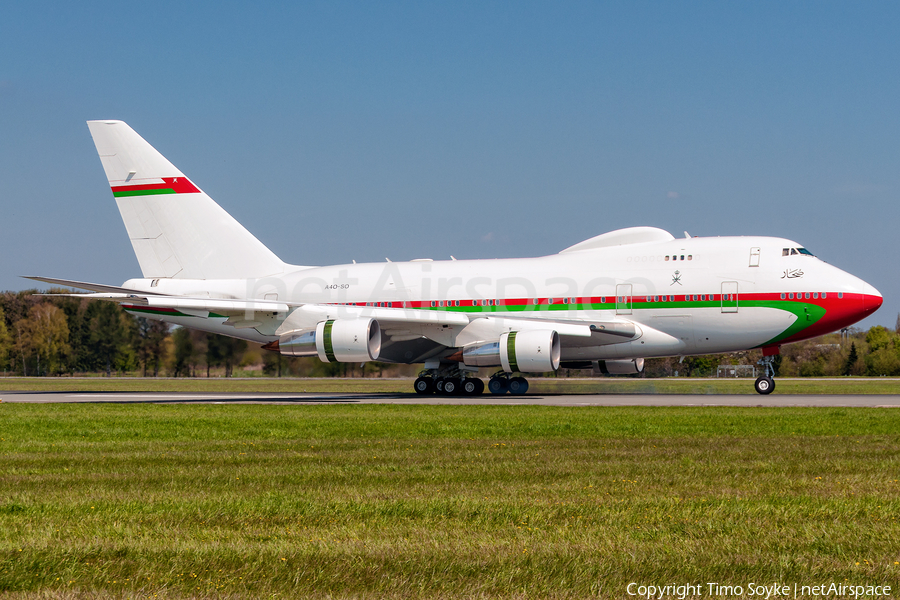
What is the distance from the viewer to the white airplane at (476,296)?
27.0 m

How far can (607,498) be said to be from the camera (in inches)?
301

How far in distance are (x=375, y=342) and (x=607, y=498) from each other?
21.1 m

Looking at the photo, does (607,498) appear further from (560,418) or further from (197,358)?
(197,358)

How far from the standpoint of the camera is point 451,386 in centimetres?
3059

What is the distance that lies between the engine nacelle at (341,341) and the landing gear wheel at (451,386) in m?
3.43

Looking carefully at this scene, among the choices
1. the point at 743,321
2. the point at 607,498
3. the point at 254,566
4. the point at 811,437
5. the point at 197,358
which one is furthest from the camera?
the point at 197,358

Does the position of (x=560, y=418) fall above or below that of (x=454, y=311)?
below

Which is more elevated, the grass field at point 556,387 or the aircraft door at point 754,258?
the aircraft door at point 754,258

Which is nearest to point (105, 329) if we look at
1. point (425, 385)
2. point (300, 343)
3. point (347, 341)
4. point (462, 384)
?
point (300, 343)

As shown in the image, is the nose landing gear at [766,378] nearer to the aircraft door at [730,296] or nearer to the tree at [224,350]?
the aircraft door at [730,296]

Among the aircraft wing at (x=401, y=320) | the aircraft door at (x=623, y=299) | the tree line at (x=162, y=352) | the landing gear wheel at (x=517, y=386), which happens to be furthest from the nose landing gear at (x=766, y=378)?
the tree line at (x=162, y=352)

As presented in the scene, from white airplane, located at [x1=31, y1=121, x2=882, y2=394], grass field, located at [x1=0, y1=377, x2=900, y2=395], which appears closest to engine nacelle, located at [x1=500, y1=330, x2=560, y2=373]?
white airplane, located at [x1=31, y1=121, x2=882, y2=394]

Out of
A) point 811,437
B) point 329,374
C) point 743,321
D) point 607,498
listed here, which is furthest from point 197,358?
point 607,498

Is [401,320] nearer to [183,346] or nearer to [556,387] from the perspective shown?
[556,387]
